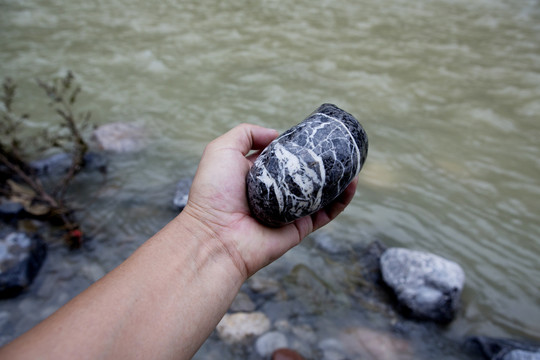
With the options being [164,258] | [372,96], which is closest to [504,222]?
[372,96]

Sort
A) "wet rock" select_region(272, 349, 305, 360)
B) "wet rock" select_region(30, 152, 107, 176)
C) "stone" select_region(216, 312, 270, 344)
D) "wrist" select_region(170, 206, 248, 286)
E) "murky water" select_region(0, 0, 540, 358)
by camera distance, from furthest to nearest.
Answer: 1. "wet rock" select_region(30, 152, 107, 176)
2. "murky water" select_region(0, 0, 540, 358)
3. "stone" select_region(216, 312, 270, 344)
4. "wet rock" select_region(272, 349, 305, 360)
5. "wrist" select_region(170, 206, 248, 286)

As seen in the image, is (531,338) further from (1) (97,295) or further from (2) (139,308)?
(1) (97,295)

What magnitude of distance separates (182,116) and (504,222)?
12.5ft

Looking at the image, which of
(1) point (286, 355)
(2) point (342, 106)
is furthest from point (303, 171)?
(2) point (342, 106)

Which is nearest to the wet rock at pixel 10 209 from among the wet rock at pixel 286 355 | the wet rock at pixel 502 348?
the wet rock at pixel 286 355

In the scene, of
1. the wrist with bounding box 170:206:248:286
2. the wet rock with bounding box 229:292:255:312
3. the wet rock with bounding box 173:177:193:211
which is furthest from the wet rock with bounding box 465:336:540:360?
the wet rock with bounding box 173:177:193:211

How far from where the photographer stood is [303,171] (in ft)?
6.39

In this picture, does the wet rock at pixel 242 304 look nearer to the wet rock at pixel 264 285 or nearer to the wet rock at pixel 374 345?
the wet rock at pixel 264 285

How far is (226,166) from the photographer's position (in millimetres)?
2115

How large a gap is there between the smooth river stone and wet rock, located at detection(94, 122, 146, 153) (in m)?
2.72

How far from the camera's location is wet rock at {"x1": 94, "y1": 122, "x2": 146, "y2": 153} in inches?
169

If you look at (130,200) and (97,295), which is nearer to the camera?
(97,295)

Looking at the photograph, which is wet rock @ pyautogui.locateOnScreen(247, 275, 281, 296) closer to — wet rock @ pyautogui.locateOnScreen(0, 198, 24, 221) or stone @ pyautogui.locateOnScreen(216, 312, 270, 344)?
stone @ pyautogui.locateOnScreen(216, 312, 270, 344)

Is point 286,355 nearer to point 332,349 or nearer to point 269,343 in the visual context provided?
point 269,343
